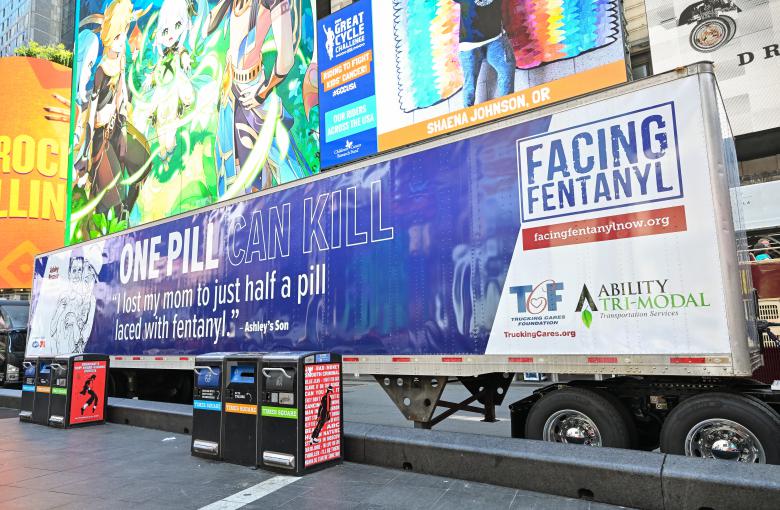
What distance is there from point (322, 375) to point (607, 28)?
15.5m

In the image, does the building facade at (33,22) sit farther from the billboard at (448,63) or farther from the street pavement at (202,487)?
the street pavement at (202,487)

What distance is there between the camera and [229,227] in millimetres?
9867

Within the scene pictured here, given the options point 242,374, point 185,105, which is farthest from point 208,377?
point 185,105

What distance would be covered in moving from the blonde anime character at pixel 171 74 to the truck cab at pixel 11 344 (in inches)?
618

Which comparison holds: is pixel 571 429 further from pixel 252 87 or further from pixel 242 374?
pixel 252 87

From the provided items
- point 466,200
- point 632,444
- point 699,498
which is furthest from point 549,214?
point 699,498

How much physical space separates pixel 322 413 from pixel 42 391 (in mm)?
6664

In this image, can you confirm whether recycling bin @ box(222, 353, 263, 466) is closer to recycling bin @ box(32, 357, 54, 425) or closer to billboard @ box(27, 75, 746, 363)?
billboard @ box(27, 75, 746, 363)

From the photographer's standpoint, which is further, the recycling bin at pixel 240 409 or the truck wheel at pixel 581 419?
the recycling bin at pixel 240 409

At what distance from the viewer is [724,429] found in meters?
5.00

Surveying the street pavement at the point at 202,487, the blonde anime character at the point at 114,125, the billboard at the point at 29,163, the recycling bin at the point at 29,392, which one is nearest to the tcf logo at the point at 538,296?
the street pavement at the point at 202,487

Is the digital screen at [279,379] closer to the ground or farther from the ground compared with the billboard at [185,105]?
closer to the ground

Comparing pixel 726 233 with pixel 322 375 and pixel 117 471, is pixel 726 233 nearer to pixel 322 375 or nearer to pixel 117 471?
pixel 322 375

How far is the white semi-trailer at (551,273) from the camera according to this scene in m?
5.18
